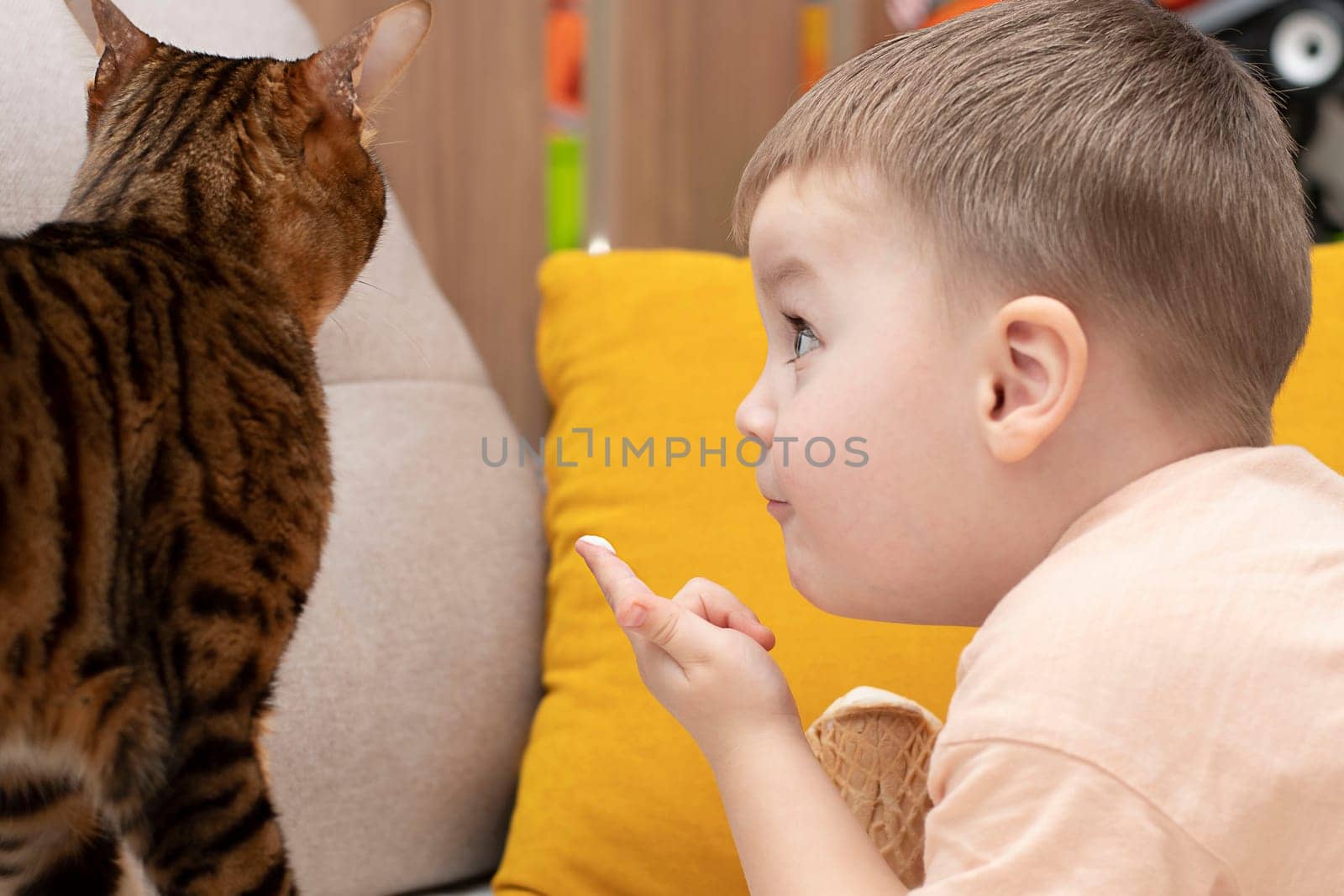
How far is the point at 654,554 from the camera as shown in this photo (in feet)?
3.15

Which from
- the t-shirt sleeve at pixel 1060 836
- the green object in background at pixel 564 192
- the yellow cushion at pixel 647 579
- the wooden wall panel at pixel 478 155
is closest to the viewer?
the t-shirt sleeve at pixel 1060 836

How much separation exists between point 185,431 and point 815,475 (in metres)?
0.33

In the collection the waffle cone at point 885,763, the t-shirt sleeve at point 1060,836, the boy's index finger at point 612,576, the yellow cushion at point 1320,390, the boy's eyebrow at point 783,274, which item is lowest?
the waffle cone at point 885,763

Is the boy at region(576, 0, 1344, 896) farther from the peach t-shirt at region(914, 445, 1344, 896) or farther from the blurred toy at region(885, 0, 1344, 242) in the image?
the blurred toy at region(885, 0, 1344, 242)

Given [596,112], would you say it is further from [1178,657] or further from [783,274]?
[1178,657]

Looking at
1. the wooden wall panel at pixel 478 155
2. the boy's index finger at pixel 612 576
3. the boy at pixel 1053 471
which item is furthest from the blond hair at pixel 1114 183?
the wooden wall panel at pixel 478 155

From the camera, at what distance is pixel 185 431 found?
57 cm

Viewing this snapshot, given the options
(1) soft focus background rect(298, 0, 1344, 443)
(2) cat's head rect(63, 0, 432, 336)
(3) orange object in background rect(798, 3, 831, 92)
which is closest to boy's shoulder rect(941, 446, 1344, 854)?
(2) cat's head rect(63, 0, 432, 336)

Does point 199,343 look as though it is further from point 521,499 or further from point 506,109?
point 506,109

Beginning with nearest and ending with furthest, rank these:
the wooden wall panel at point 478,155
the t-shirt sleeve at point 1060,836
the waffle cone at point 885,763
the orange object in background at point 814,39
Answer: the t-shirt sleeve at point 1060,836 → the waffle cone at point 885,763 → the wooden wall panel at point 478,155 → the orange object in background at point 814,39

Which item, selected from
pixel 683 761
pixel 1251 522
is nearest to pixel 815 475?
pixel 1251 522

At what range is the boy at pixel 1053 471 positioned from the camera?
1.61 ft

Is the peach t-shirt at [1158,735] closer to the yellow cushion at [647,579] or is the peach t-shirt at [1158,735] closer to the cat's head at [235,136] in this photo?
the yellow cushion at [647,579]

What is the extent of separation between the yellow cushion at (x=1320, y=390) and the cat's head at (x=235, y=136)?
2.35 ft
